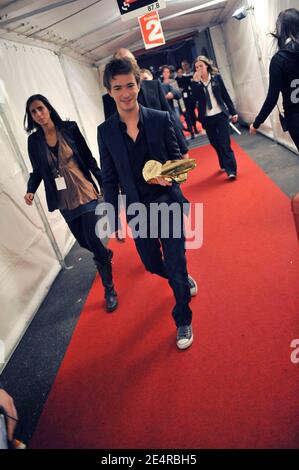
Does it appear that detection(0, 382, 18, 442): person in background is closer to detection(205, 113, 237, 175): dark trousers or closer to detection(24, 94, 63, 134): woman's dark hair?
detection(24, 94, 63, 134): woman's dark hair

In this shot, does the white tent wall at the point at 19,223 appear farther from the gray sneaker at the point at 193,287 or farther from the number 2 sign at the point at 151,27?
the number 2 sign at the point at 151,27

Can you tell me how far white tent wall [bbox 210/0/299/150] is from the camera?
5.57m

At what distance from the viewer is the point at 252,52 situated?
729cm

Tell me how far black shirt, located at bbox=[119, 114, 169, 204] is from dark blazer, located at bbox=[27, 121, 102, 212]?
2.83 ft

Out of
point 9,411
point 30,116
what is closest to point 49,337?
point 9,411

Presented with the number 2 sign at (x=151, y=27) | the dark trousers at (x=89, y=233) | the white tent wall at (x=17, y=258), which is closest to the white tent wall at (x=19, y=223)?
the white tent wall at (x=17, y=258)

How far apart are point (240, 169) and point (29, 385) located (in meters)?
4.58

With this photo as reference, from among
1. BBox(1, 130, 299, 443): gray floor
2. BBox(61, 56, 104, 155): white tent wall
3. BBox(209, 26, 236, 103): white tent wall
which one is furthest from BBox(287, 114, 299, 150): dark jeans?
BBox(209, 26, 236, 103): white tent wall

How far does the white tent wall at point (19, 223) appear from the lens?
3018mm

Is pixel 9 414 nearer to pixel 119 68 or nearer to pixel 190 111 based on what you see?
pixel 119 68

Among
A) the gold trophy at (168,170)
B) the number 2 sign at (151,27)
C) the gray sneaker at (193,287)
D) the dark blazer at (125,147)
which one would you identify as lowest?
the gray sneaker at (193,287)

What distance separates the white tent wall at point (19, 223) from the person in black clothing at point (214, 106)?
2338 mm

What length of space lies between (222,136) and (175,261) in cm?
350

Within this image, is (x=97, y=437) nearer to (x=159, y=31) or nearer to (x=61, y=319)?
(x=61, y=319)
